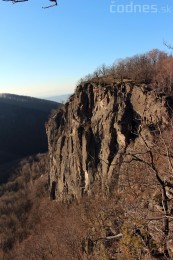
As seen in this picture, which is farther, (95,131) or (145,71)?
(95,131)

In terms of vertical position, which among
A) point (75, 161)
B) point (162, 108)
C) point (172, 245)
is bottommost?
point (75, 161)

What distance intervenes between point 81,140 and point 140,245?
148 ft

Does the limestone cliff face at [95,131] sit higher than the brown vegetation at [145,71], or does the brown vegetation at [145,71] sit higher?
the brown vegetation at [145,71]

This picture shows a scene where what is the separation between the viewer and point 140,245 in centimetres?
1695

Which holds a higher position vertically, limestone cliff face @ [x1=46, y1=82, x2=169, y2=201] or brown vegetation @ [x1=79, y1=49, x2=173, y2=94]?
brown vegetation @ [x1=79, y1=49, x2=173, y2=94]

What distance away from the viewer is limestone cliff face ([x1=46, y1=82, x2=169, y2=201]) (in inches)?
1836

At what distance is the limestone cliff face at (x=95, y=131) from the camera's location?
46.6 metres

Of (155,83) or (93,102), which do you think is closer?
(155,83)

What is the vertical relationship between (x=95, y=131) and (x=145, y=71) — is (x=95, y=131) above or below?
below

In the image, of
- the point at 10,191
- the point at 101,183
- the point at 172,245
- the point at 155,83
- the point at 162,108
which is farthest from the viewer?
the point at 10,191

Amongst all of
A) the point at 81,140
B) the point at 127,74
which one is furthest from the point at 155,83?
the point at 81,140

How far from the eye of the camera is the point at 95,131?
5753 cm

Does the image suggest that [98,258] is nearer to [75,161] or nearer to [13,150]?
[75,161]

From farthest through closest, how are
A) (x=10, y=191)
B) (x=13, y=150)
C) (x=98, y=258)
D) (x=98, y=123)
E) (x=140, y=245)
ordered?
(x=13, y=150) < (x=10, y=191) < (x=98, y=123) < (x=98, y=258) < (x=140, y=245)
